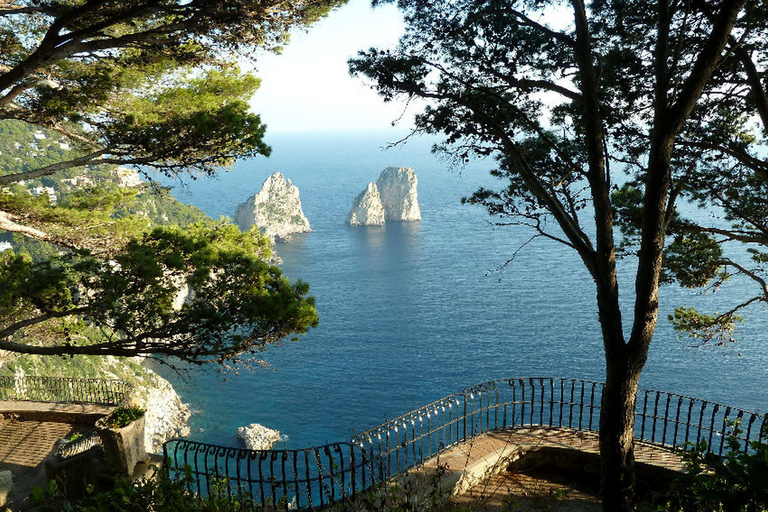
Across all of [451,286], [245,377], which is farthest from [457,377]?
[451,286]

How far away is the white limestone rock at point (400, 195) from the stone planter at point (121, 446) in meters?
112

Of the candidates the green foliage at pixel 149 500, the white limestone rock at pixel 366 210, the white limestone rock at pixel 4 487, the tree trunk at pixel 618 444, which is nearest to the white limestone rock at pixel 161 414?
the white limestone rock at pixel 4 487

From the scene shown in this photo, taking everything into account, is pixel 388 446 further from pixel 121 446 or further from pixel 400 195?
pixel 400 195

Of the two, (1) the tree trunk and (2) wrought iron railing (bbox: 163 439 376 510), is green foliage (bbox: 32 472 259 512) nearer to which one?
(2) wrought iron railing (bbox: 163 439 376 510)

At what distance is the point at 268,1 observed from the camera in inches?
287

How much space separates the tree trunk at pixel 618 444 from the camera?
7004 mm

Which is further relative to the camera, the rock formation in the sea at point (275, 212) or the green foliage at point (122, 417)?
the rock formation in the sea at point (275, 212)

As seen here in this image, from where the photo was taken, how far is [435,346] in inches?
2085

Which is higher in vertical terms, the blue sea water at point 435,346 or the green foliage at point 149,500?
the green foliage at point 149,500

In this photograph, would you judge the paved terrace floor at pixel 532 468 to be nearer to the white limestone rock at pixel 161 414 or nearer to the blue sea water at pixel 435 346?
the blue sea water at pixel 435 346

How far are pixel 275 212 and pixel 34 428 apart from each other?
334 ft

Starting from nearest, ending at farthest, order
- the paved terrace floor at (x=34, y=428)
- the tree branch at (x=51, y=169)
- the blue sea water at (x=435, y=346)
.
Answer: the tree branch at (x=51, y=169) → the paved terrace floor at (x=34, y=428) → the blue sea water at (x=435, y=346)

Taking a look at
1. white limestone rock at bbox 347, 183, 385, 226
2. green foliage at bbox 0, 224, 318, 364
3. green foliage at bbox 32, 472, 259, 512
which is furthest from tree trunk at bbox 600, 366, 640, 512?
white limestone rock at bbox 347, 183, 385, 226

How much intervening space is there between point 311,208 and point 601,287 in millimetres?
128219
